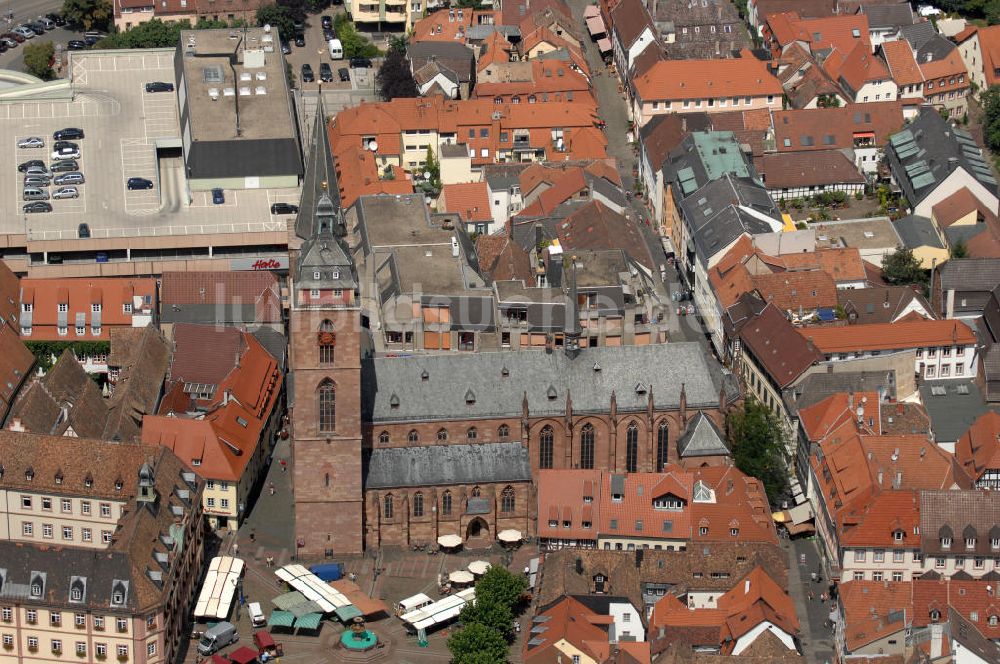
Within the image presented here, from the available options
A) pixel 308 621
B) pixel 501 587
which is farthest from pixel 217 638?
pixel 501 587

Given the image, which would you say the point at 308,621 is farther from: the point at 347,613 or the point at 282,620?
the point at 347,613

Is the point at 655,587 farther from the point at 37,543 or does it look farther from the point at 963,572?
the point at 37,543

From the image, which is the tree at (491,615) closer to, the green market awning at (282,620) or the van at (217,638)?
the green market awning at (282,620)

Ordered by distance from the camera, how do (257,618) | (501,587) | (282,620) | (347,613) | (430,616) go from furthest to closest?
1. (257,618)
2. (430,616)
3. (347,613)
4. (282,620)
5. (501,587)

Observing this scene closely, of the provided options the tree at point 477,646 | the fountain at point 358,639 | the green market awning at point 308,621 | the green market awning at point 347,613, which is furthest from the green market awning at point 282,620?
the tree at point 477,646

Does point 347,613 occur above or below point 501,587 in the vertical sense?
below

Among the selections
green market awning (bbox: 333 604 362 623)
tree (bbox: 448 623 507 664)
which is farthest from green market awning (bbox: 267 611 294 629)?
tree (bbox: 448 623 507 664)

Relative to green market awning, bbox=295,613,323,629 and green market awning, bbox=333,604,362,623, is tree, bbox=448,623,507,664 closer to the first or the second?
green market awning, bbox=333,604,362,623
